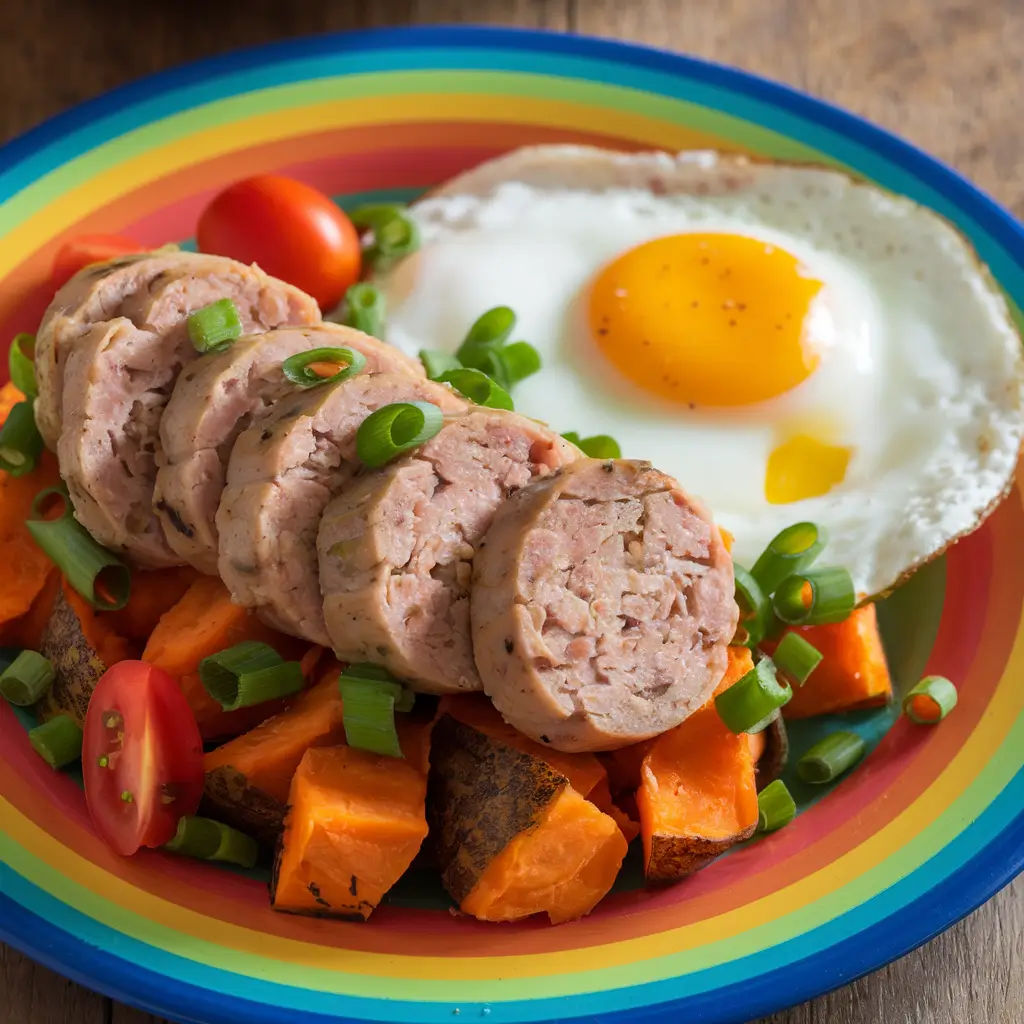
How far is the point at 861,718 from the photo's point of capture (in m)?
4.48

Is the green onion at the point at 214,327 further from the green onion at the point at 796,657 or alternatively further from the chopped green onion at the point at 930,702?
the chopped green onion at the point at 930,702

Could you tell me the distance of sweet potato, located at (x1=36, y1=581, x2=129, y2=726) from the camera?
403 centimetres

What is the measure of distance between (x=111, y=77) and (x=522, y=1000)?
5019 millimetres

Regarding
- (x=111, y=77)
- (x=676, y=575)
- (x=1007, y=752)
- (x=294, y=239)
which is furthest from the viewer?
(x=111, y=77)

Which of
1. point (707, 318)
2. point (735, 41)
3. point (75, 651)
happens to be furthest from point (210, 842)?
point (735, 41)

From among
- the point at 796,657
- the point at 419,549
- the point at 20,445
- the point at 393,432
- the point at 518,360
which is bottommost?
the point at 796,657

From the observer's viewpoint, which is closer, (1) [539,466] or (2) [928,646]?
(1) [539,466]

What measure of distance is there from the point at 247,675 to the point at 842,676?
1.92 metres

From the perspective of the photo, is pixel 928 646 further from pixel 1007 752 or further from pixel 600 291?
pixel 600 291

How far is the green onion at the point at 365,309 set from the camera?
5.20 meters

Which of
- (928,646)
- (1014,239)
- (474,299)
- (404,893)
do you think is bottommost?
(404,893)

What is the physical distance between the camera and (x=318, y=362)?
13.0 ft

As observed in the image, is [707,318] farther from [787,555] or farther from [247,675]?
[247,675]

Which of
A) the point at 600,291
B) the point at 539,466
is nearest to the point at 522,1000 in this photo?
the point at 539,466
